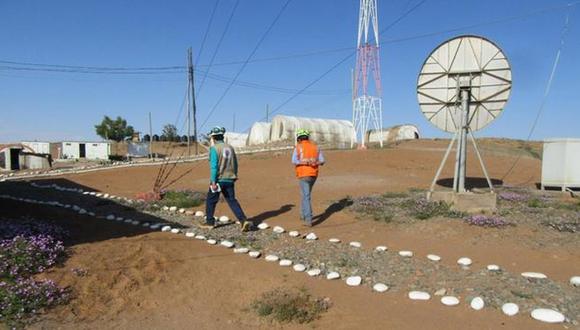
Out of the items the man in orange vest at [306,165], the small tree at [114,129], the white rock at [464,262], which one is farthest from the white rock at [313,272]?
the small tree at [114,129]

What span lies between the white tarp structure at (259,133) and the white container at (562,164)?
32.6 m

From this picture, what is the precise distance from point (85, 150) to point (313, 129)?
27582 millimetres

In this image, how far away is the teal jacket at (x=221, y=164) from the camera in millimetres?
8641

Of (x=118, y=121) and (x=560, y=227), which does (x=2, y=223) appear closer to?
(x=560, y=227)

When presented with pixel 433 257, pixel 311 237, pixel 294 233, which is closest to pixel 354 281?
pixel 433 257

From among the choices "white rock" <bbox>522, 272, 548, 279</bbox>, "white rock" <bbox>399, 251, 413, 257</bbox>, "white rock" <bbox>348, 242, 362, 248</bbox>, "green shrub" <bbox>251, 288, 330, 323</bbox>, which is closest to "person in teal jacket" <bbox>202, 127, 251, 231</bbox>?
"white rock" <bbox>348, 242, 362, 248</bbox>

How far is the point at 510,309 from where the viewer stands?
15.9ft

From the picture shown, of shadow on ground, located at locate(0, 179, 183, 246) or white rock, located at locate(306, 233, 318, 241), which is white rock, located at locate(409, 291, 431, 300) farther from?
shadow on ground, located at locate(0, 179, 183, 246)

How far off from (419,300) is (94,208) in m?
8.87

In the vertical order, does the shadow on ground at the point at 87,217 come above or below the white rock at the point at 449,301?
above

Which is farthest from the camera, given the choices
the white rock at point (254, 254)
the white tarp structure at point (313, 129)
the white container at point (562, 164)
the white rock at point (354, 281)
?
the white tarp structure at point (313, 129)

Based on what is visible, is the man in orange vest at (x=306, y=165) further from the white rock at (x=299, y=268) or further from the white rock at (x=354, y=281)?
the white rock at (x=354, y=281)

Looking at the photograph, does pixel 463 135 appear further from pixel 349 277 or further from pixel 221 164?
pixel 349 277

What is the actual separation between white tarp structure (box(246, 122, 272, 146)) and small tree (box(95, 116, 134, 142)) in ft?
129
